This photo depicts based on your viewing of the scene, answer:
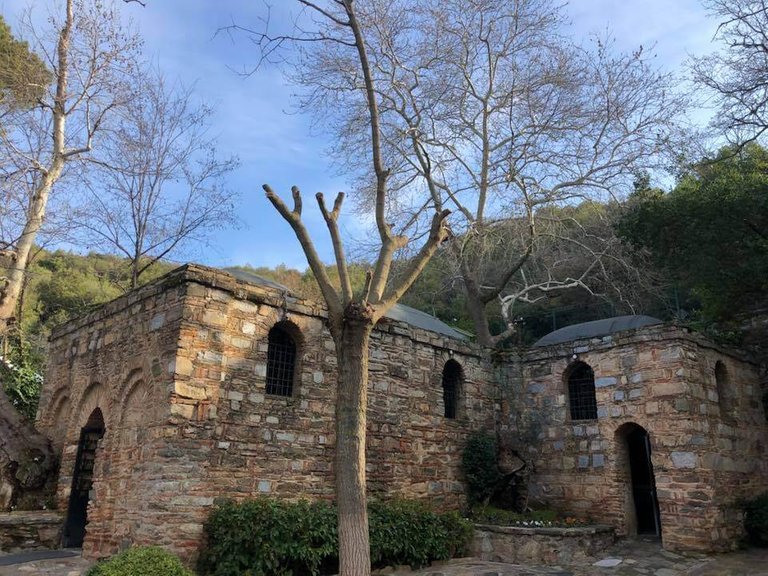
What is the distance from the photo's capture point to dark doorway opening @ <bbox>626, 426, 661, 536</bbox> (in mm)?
11922

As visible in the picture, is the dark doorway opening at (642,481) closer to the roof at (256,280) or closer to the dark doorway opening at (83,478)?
the roof at (256,280)

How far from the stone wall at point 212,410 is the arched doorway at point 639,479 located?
320cm

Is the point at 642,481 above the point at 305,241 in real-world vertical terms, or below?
below

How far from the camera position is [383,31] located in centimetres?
1195

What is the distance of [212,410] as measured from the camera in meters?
8.58

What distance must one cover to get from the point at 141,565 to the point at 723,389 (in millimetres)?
10919

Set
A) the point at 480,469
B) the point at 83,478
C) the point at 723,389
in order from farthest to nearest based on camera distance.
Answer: the point at 723,389 < the point at 480,469 < the point at 83,478

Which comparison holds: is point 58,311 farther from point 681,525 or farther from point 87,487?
point 681,525

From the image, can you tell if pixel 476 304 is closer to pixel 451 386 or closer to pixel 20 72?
pixel 451 386

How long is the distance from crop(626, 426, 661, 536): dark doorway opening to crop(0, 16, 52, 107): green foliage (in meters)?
15.4

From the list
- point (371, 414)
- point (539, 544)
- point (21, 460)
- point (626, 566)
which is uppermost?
point (371, 414)

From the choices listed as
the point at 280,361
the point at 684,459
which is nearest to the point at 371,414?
the point at 280,361

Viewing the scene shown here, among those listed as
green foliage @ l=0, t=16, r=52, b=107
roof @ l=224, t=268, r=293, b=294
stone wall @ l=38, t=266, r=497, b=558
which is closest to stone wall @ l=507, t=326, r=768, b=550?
stone wall @ l=38, t=266, r=497, b=558

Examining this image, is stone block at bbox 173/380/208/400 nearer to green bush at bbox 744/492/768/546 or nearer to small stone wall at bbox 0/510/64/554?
small stone wall at bbox 0/510/64/554
